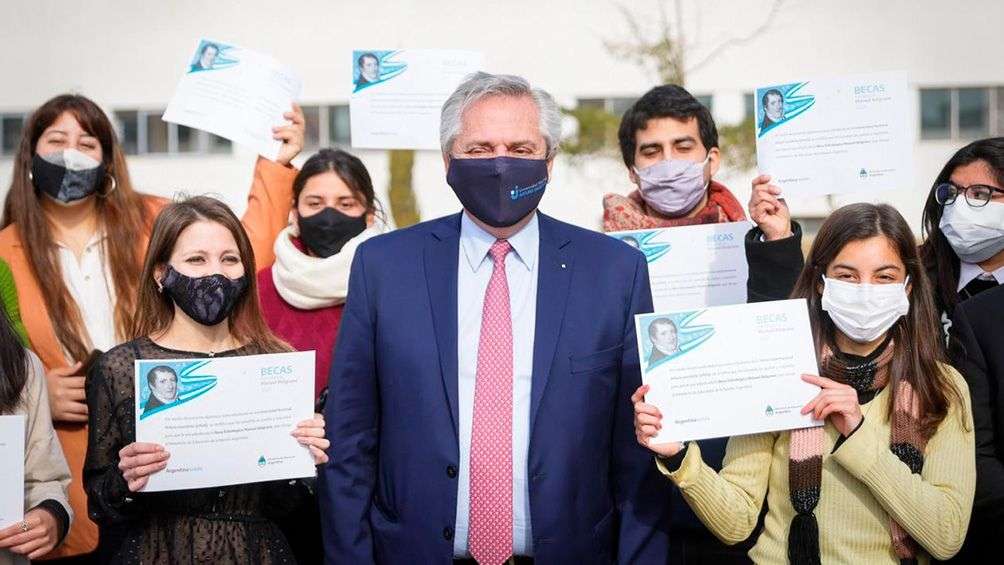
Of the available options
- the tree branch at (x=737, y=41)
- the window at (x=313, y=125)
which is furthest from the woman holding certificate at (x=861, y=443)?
the window at (x=313, y=125)

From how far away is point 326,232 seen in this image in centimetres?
484

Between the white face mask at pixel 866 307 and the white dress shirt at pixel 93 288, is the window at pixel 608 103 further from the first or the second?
the white face mask at pixel 866 307

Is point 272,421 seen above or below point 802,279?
below

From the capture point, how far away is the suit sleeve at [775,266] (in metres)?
3.99

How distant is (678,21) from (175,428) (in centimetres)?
2002

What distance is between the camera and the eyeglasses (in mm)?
4223

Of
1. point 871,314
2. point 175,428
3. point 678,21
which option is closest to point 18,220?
point 175,428

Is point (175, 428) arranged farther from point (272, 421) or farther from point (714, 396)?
point (714, 396)

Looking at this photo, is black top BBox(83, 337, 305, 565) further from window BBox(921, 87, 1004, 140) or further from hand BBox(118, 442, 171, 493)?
window BBox(921, 87, 1004, 140)

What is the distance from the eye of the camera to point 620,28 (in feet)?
75.2

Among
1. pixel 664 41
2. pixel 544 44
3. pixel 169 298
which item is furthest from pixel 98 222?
pixel 544 44

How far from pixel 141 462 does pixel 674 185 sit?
237 cm

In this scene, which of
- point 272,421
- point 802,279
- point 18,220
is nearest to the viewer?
point 272,421

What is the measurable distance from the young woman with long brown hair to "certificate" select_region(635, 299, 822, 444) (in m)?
2.29
